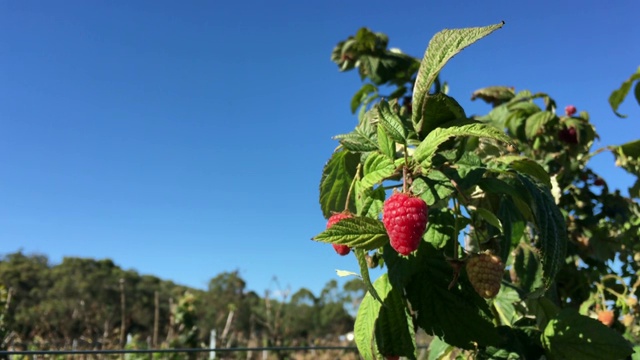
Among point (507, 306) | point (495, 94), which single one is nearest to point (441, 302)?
point (507, 306)

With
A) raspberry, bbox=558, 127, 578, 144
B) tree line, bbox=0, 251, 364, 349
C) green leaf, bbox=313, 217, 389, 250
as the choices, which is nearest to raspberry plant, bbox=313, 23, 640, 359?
green leaf, bbox=313, 217, 389, 250

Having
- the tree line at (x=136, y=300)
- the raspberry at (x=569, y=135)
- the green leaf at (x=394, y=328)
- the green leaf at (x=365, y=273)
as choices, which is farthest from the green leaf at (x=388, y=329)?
the tree line at (x=136, y=300)

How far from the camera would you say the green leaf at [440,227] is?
75 cm

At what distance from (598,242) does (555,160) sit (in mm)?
308

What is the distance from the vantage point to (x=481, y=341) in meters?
A: 0.73

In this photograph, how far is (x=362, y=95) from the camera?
168cm

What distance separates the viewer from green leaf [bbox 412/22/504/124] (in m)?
0.58

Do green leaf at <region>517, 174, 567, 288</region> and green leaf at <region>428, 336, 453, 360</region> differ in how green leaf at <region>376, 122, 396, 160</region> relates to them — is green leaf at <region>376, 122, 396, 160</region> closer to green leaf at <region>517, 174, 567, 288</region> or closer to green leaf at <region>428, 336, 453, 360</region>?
green leaf at <region>517, 174, 567, 288</region>

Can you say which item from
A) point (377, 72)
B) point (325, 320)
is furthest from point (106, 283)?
point (377, 72)

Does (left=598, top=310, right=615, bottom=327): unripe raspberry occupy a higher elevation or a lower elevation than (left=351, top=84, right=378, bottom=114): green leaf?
lower

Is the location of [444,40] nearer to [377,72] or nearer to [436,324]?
[436,324]

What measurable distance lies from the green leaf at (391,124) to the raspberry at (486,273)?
0.63 ft

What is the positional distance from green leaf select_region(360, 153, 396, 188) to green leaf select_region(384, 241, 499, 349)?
0.11 m

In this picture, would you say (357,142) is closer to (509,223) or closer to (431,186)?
(431,186)
